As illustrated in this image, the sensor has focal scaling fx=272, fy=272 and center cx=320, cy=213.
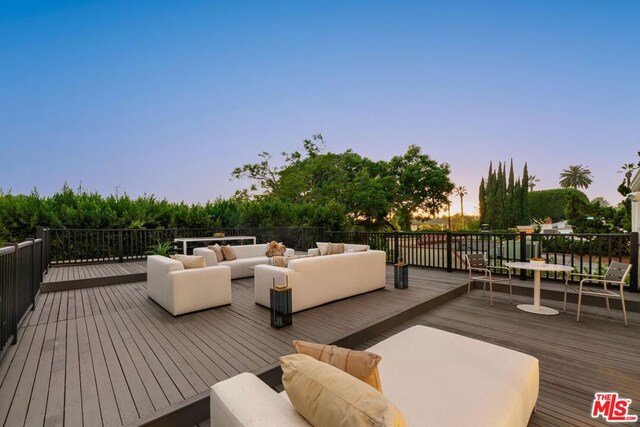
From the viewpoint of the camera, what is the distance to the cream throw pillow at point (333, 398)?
775 millimetres

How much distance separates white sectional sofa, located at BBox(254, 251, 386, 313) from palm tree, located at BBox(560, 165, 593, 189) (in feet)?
169

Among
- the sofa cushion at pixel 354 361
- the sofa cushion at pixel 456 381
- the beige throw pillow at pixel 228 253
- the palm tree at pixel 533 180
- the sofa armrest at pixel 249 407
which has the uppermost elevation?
the palm tree at pixel 533 180

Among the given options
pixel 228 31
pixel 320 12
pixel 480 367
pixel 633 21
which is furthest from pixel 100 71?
pixel 633 21

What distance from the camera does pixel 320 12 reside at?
802cm

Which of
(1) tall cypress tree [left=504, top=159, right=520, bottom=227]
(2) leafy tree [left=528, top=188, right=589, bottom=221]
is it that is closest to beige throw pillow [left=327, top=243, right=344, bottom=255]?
(1) tall cypress tree [left=504, top=159, right=520, bottom=227]

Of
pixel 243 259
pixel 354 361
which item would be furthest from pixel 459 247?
pixel 354 361

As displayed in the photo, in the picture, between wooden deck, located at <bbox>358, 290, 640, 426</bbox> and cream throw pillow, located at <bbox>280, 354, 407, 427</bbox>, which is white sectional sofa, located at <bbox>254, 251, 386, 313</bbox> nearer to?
wooden deck, located at <bbox>358, 290, 640, 426</bbox>

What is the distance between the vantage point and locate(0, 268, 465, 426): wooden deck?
6.07 ft

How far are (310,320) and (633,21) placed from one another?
1065 centimetres

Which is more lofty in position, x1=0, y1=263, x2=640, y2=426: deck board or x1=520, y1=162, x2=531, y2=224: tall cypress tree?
x1=520, y1=162, x2=531, y2=224: tall cypress tree

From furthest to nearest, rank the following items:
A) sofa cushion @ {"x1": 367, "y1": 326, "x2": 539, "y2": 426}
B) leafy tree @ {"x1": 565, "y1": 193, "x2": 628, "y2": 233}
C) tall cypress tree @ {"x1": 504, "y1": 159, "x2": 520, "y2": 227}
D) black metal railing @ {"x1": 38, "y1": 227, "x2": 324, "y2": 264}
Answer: tall cypress tree @ {"x1": 504, "y1": 159, "x2": 520, "y2": 227} → leafy tree @ {"x1": 565, "y1": 193, "x2": 628, "y2": 233} → black metal railing @ {"x1": 38, "y1": 227, "x2": 324, "y2": 264} → sofa cushion @ {"x1": 367, "y1": 326, "x2": 539, "y2": 426}

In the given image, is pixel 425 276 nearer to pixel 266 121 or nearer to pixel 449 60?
pixel 449 60

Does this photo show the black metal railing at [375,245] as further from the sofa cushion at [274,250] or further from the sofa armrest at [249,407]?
the sofa armrest at [249,407]

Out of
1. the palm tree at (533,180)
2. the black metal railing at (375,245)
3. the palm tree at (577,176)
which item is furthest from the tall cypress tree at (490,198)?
the palm tree at (577,176)
